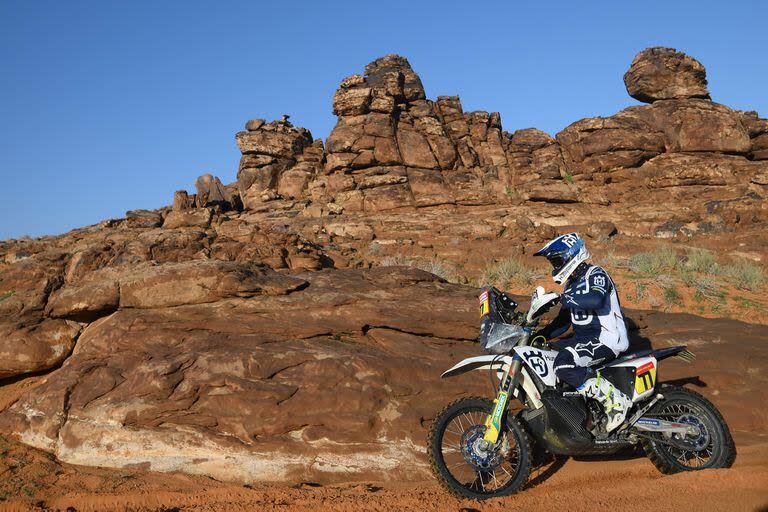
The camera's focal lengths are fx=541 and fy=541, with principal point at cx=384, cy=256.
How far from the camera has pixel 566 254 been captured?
17.7ft

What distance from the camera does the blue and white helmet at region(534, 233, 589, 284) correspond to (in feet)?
17.6

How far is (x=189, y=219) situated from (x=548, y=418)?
27.8 m

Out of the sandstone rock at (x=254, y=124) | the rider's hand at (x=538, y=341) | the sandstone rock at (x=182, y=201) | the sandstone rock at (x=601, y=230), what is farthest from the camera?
the sandstone rock at (x=254, y=124)

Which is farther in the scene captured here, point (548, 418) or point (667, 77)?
point (667, 77)

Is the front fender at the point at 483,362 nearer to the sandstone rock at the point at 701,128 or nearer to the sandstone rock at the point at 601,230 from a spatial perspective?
the sandstone rock at the point at 601,230

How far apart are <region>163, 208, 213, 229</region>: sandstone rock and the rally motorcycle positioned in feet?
86.0

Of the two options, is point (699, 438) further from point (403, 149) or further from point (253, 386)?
point (403, 149)

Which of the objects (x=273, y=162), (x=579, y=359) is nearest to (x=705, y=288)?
(x=579, y=359)

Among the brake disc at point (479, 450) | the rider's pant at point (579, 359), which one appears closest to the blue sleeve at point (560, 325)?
the rider's pant at point (579, 359)

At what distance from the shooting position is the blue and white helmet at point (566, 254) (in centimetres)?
538

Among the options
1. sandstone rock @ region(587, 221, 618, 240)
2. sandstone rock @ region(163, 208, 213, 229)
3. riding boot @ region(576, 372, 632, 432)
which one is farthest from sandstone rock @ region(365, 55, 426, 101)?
riding boot @ region(576, 372, 632, 432)

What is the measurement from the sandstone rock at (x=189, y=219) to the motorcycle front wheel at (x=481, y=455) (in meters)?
26.2

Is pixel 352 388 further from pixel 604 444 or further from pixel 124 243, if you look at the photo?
pixel 124 243

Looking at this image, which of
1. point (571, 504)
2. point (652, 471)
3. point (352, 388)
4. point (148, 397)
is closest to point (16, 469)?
point (148, 397)
